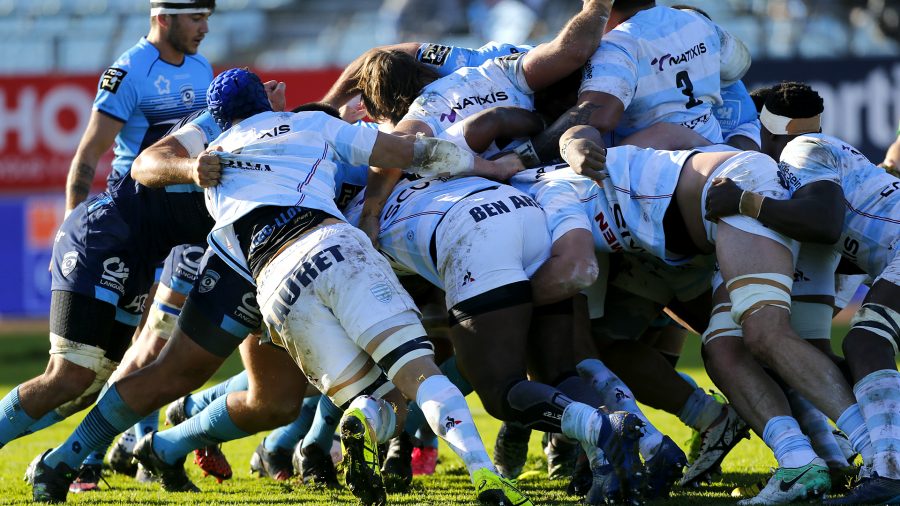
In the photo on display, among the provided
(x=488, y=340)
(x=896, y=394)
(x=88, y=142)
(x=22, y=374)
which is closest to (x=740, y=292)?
(x=896, y=394)

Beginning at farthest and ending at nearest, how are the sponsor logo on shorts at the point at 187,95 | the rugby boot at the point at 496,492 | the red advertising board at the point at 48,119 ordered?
the red advertising board at the point at 48,119
the sponsor logo on shorts at the point at 187,95
the rugby boot at the point at 496,492

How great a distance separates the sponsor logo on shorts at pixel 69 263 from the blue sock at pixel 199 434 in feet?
3.05

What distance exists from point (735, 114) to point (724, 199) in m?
1.81

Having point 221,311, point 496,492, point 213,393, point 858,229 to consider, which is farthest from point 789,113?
point 213,393

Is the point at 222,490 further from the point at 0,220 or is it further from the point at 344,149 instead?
the point at 0,220

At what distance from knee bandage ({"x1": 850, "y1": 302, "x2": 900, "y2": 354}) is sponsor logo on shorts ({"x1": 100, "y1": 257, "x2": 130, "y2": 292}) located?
3.53m

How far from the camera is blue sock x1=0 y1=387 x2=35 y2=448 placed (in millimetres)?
5980

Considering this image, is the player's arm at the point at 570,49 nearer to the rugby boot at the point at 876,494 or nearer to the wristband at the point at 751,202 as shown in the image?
the wristband at the point at 751,202

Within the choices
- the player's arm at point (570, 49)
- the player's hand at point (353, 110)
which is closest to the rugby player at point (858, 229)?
the player's arm at point (570, 49)

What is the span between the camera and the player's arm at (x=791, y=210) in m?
5.17

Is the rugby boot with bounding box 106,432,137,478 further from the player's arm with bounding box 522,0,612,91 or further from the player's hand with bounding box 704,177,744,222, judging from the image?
the player's hand with bounding box 704,177,744,222

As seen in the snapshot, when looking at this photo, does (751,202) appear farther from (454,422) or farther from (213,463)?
(213,463)

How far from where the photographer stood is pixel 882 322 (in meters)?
5.18

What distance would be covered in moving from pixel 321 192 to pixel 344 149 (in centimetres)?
26
